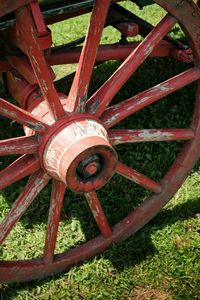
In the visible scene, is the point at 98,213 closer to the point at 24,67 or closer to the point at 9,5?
the point at 24,67

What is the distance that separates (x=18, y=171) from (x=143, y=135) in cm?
69

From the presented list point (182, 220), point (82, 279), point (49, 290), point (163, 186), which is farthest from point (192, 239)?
point (49, 290)

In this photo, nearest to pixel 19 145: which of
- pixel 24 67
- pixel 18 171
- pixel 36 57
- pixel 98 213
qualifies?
pixel 18 171

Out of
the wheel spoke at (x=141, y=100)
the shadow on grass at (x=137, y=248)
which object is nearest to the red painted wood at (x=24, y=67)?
the wheel spoke at (x=141, y=100)

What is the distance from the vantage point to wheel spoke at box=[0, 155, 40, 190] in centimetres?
237

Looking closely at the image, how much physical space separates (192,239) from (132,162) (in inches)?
28.2

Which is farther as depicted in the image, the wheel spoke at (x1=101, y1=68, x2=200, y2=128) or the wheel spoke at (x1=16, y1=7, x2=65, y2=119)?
the wheel spoke at (x1=101, y1=68, x2=200, y2=128)

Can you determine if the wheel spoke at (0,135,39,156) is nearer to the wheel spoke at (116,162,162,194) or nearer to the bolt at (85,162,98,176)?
the bolt at (85,162,98,176)

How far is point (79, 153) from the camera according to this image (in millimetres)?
2184

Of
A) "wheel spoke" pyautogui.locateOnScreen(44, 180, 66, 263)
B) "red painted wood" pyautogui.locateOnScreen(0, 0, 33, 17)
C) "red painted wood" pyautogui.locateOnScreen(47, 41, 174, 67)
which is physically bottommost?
"wheel spoke" pyautogui.locateOnScreen(44, 180, 66, 263)

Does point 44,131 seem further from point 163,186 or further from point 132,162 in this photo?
point 132,162

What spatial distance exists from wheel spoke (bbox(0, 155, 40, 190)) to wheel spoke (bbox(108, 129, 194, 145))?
41 cm

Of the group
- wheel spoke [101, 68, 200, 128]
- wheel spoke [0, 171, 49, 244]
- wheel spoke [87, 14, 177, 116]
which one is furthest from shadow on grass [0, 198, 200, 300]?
wheel spoke [87, 14, 177, 116]

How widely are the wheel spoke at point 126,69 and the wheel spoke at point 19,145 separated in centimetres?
31
